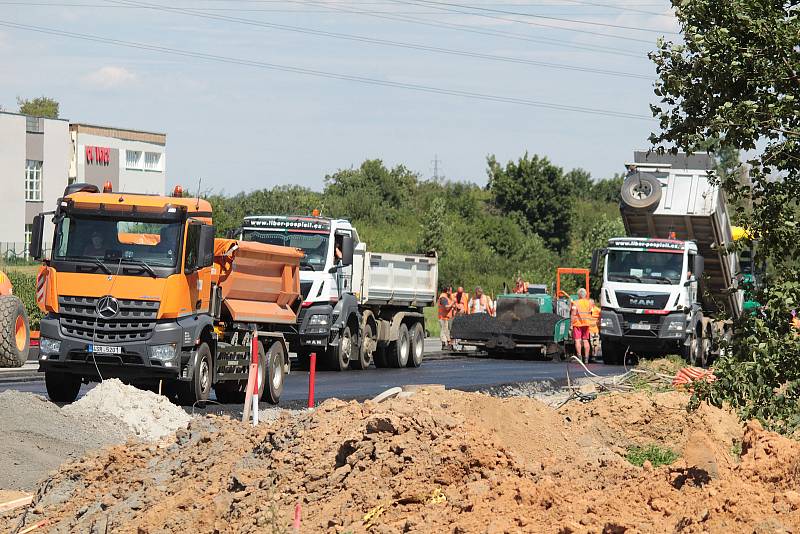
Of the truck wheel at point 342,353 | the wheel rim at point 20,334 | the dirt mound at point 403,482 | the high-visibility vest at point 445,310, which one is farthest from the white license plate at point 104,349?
the high-visibility vest at point 445,310

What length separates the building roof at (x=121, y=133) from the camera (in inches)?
2790

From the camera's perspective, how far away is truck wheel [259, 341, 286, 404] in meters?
19.0

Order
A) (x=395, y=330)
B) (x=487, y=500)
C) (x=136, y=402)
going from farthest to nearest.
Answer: (x=395, y=330), (x=136, y=402), (x=487, y=500)

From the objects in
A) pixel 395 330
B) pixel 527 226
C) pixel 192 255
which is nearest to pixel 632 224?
pixel 395 330

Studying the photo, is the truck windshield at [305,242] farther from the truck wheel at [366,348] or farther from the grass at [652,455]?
the grass at [652,455]

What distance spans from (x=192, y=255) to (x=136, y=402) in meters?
2.88

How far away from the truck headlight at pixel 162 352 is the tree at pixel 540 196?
66.6 meters

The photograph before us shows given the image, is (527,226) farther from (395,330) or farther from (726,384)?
(726,384)

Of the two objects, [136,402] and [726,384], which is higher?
[726,384]

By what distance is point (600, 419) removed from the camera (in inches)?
591

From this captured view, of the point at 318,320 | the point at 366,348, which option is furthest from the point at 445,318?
the point at 318,320

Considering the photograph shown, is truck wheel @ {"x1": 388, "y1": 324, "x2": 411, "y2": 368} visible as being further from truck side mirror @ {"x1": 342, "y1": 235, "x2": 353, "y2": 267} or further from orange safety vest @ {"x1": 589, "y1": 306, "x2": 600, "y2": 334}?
orange safety vest @ {"x1": 589, "y1": 306, "x2": 600, "y2": 334}

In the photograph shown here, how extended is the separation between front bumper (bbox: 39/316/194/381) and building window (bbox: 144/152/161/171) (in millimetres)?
62612

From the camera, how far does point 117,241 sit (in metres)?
17.1
